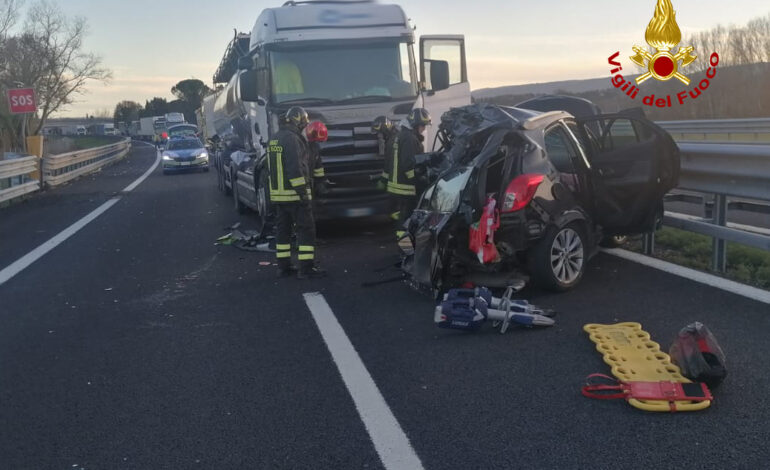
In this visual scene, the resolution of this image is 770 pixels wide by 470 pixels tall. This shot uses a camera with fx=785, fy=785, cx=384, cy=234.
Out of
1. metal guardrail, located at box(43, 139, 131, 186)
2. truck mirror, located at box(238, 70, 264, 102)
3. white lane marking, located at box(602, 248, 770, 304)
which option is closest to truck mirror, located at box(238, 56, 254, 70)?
truck mirror, located at box(238, 70, 264, 102)

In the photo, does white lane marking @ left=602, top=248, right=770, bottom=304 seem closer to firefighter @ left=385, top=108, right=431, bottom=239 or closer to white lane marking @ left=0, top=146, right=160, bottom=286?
firefighter @ left=385, top=108, right=431, bottom=239

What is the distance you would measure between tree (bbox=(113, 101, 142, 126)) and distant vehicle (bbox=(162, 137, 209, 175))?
113 meters

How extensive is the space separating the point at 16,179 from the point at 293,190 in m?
14.3

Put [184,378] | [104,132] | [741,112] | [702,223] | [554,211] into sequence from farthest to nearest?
[104,132], [741,112], [702,223], [554,211], [184,378]

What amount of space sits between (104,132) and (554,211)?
126 m

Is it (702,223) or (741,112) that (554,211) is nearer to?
(702,223)

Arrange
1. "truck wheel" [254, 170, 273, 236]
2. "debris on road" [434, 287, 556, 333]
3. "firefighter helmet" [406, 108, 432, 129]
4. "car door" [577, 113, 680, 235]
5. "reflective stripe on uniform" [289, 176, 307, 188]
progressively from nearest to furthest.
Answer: "debris on road" [434, 287, 556, 333] → "car door" [577, 113, 680, 235] → "reflective stripe on uniform" [289, 176, 307, 188] → "firefighter helmet" [406, 108, 432, 129] → "truck wheel" [254, 170, 273, 236]

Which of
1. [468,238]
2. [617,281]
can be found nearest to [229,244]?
[468,238]

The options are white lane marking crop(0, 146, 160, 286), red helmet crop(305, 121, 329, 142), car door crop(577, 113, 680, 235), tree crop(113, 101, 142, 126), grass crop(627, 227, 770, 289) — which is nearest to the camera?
car door crop(577, 113, 680, 235)

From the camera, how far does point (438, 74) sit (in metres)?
11.8

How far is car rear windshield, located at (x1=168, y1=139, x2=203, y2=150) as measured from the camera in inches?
1251

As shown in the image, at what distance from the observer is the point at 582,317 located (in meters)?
6.16

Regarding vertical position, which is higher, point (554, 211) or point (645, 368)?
point (554, 211)

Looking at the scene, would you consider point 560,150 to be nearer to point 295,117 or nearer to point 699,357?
point 295,117
